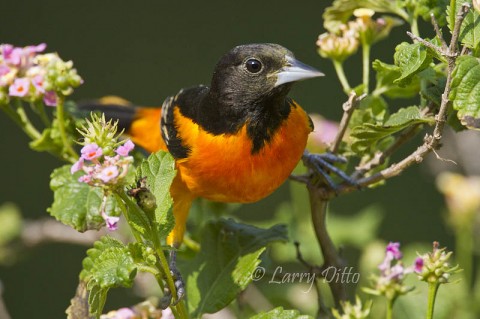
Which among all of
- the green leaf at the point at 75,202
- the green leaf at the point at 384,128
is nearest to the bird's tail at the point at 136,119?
the green leaf at the point at 75,202

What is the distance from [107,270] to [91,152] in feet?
0.64

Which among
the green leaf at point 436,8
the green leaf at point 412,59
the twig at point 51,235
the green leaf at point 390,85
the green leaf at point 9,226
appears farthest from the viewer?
the green leaf at point 9,226

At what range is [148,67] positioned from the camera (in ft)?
22.2

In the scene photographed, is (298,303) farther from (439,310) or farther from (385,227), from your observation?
(385,227)

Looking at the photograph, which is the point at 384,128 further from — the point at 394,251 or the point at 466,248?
the point at 466,248

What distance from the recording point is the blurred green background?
537 cm

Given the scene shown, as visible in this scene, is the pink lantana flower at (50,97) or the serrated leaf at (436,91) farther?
the pink lantana flower at (50,97)

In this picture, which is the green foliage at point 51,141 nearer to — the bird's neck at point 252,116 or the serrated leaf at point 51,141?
the serrated leaf at point 51,141

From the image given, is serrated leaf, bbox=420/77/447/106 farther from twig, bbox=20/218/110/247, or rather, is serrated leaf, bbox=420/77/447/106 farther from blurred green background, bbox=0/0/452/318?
blurred green background, bbox=0/0/452/318

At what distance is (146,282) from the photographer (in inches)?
88.9

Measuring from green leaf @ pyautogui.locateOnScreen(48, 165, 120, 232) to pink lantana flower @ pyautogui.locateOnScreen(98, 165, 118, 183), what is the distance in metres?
0.52

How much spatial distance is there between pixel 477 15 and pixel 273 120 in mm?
732

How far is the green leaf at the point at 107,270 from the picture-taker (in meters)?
1.31

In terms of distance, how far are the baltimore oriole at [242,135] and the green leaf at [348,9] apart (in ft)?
0.43
